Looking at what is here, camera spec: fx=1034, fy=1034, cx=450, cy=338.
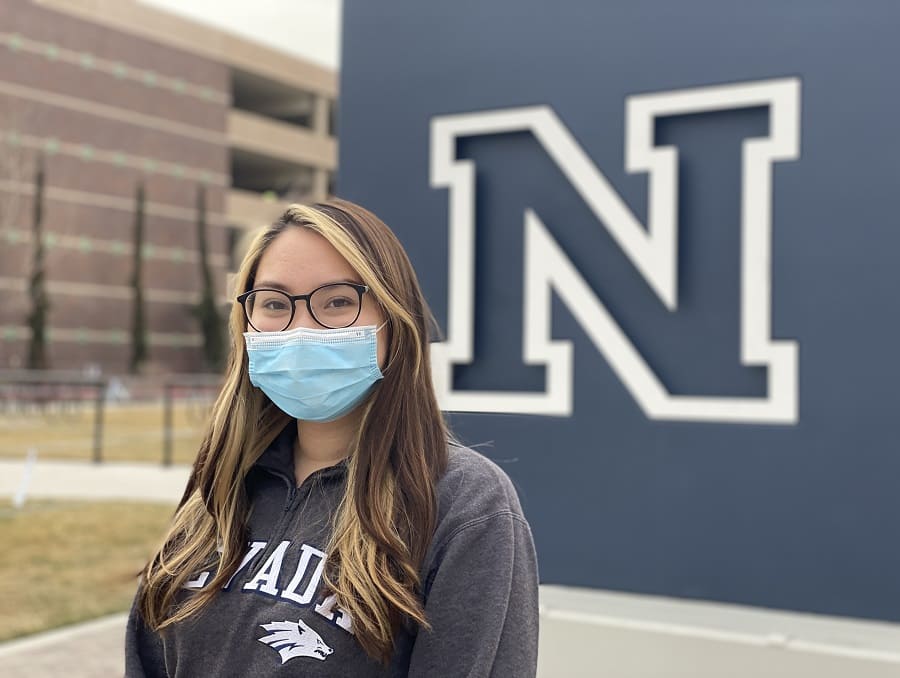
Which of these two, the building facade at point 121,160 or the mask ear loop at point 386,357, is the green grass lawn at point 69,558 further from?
the building facade at point 121,160

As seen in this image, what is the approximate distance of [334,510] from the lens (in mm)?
1771

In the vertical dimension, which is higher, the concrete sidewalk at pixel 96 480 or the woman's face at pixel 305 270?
the woman's face at pixel 305 270

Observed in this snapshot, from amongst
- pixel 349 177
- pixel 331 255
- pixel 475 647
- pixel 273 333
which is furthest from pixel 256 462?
pixel 349 177

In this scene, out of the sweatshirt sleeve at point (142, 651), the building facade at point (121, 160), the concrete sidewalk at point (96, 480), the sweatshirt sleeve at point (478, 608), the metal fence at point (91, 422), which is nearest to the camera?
the sweatshirt sleeve at point (478, 608)

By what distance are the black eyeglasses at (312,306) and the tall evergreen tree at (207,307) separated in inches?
1685

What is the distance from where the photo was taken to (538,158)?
5.52 metres

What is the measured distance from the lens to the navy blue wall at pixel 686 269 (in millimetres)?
4727

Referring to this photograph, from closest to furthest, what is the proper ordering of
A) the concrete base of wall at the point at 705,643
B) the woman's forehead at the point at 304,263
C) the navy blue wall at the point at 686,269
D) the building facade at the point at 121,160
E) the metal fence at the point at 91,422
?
the woman's forehead at the point at 304,263 → the concrete base of wall at the point at 705,643 → the navy blue wall at the point at 686,269 → the metal fence at the point at 91,422 → the building facade at the point at 121,160

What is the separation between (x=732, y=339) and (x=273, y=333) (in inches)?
140

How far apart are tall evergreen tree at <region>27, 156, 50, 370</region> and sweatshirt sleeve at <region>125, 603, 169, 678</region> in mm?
37793

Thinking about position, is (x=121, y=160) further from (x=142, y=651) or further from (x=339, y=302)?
(x=339, y=302)

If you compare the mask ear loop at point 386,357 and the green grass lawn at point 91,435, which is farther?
the green grass lawn at point 91,435

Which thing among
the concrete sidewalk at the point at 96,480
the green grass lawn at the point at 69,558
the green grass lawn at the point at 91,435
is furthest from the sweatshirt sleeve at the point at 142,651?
the green grass lawn at the point at 91,435

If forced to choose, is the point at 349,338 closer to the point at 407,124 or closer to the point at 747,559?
the point at 747,559
